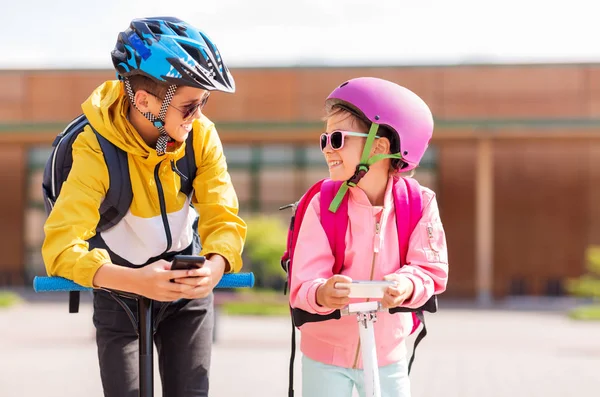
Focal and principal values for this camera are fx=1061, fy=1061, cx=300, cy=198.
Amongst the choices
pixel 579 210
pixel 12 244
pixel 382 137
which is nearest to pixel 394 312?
pixel 382 137

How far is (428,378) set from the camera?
9.88 meters

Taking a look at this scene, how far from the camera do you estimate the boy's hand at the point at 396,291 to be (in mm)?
2979

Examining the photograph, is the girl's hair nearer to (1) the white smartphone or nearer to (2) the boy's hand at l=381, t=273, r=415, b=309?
(2) the boy's hand at l=381, t=273, r=415, b=309

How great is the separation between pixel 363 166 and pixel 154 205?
0.65 metres

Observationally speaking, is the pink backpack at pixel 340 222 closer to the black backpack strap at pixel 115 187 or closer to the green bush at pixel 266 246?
the black backpack strap at pixel 115 187

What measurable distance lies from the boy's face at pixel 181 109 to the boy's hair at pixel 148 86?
0.07 ft

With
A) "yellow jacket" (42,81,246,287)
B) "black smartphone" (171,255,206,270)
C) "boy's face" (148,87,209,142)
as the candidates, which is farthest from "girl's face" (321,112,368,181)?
"black smartphone" (171,255,206,270)

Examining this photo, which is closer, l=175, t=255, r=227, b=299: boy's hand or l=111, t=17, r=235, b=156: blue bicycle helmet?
l=175, t=255, r=227, b=299: boy's hand

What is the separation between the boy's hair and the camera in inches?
120

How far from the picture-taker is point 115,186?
3.15 m

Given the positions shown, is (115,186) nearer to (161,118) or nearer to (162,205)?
(162,205)

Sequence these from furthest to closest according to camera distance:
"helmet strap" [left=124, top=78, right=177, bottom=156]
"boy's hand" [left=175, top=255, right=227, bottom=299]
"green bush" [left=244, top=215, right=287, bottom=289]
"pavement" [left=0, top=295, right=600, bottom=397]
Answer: "green bush" [left=244, top=215, right=287, bottom=289] → "pavement" [left=0, top=295, right=600, bottom=397] → "helmet strap" [left=124, top=78, right=177, bottom=156] → "boy's hand" [left=175, top=255, right=227, bottom=299]

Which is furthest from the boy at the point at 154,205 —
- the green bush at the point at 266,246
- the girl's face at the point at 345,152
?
the green bush at the point at 266,246

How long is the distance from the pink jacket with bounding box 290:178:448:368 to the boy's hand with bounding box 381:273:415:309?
0.19 feet
